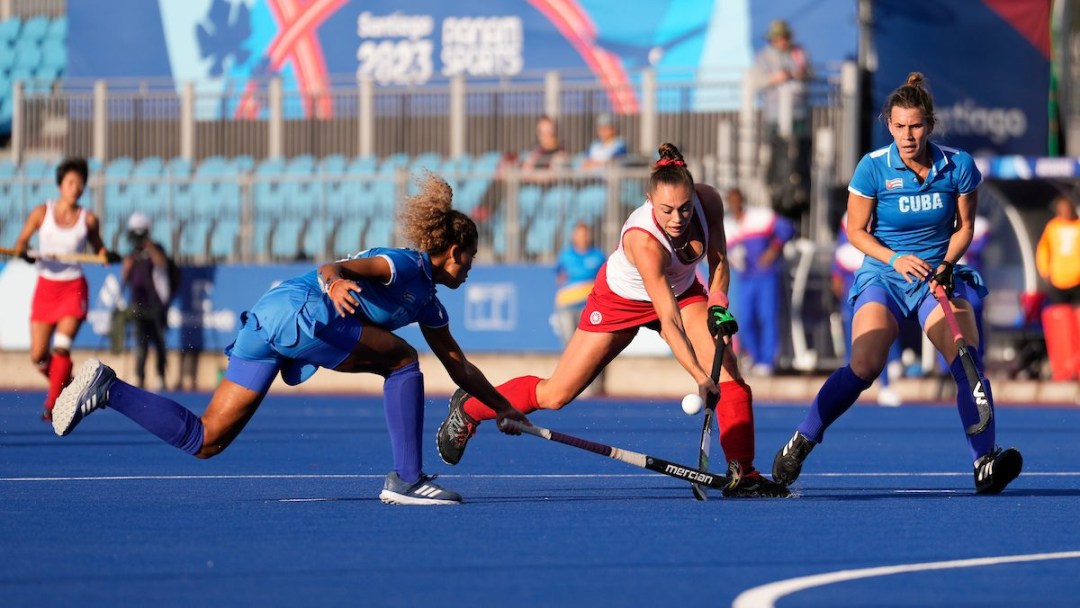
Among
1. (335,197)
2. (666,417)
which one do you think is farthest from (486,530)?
(335,197)

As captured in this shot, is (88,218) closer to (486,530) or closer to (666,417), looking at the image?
(666,417)

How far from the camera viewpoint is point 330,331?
843 centimetres

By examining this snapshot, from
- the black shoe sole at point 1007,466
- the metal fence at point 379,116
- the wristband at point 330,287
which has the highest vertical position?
the metal fence at point 379,116

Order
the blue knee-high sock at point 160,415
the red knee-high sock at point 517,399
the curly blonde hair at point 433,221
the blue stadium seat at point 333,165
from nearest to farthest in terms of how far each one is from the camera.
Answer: the curly blonde hair at point 433,221 → the blue knee-high sock at point 160,415 → the red knee-high sock at point 517,399 → the blue stadium seat at point 333,165

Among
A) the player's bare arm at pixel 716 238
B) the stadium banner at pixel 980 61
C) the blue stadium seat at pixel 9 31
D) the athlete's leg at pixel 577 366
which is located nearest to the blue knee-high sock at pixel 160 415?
the athlete's leg at pixel 577 366

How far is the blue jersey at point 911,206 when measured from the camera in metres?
9.59

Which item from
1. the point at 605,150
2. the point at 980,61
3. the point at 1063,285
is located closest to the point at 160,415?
the point at 1063,285

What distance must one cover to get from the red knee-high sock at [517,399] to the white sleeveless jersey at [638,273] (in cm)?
74

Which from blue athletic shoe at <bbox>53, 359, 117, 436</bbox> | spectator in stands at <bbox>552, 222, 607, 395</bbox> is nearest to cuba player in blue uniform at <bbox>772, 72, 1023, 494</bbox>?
blue athletic shoe at <bbox>53, 359, 117, 436</bbox>

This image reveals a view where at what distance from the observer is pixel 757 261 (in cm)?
2177

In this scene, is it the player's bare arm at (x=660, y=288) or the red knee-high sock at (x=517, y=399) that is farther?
the red knee-high sock at (x=517, y=399)

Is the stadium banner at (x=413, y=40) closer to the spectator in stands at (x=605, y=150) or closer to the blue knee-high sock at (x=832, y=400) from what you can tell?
the spectator in stands at (x=605, y=150)

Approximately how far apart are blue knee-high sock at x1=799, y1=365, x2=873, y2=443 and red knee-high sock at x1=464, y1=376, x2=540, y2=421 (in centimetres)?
142

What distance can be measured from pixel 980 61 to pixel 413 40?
8030 millimetres
